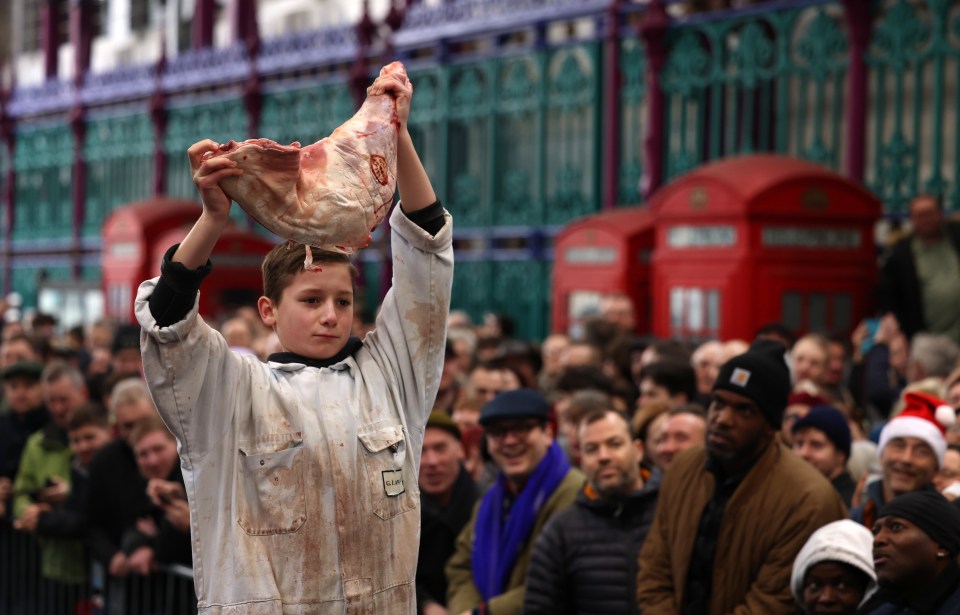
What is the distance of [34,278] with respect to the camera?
2678 cm

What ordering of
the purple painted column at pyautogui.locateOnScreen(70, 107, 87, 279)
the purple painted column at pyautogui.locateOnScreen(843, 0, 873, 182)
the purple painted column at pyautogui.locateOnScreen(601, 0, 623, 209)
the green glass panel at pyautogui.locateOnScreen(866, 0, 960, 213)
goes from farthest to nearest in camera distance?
the purple painted column at pyautogui.locateOnScreen(70, 107, 87, 279) < the purple painted column at pyautogui.locateOnScreen(601, 0, 623, 209) < the purple painted column at pyautogui.locateOnScreen(843, 0, 873, 182) < the green glass panel at pyautogui.locateOnScreen(866, 0, 960, 213)

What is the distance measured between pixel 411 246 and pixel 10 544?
6003mm

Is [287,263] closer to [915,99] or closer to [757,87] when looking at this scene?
[915,99]

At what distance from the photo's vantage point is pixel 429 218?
151 inches

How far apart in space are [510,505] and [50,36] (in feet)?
83.8

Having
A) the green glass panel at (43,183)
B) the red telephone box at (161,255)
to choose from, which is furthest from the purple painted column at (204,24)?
the red telephone box at (161,255)

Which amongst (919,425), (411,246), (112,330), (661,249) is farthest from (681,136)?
(411,246)

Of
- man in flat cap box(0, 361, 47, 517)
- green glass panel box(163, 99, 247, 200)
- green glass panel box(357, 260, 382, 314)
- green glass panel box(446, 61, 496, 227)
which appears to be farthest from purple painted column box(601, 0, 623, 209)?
man in flat cap box(0, 361, 47, 517)

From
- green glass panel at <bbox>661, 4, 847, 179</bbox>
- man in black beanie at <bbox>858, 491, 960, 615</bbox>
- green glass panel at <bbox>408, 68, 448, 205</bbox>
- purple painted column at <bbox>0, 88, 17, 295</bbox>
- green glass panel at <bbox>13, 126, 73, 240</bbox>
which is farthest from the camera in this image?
purple painted column at <bbox>0, 88, 17, 295</bbox>

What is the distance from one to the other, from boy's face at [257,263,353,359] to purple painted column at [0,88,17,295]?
2547 cm

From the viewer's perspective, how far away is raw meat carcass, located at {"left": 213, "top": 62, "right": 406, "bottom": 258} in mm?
3436

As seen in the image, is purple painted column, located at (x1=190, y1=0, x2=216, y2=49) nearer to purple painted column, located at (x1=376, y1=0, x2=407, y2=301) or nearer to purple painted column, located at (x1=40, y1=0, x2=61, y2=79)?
purple painted column, located at (x1=40, y1=0, x2=61, y2=79)

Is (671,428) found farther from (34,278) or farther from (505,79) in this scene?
(34,278)

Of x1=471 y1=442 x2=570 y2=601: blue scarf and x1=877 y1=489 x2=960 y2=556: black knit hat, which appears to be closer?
x1=877 y1=489 x2=960 y2=556: black knit hat
